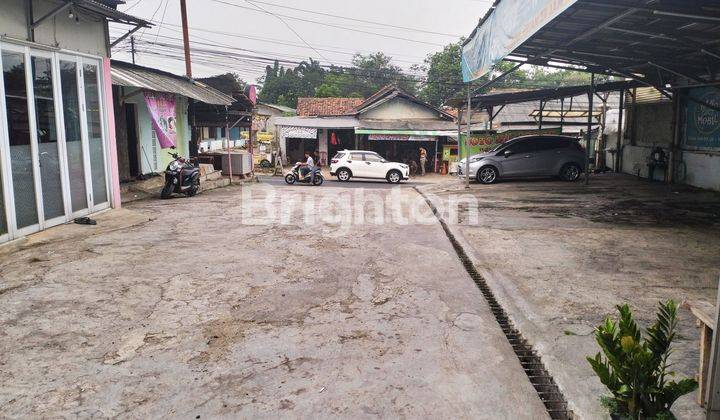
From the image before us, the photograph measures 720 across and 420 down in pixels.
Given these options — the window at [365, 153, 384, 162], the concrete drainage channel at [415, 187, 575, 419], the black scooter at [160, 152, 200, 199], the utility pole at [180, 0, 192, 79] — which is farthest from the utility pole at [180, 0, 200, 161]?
the concrete drainage channel at [415, 187, 575, 419]

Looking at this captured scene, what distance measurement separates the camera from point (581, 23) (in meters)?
8.53

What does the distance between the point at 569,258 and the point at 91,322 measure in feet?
18.7

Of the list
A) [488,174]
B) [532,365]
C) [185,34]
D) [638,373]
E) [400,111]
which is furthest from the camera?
[400,111]

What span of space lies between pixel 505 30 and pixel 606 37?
248cm

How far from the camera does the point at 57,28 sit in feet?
27.6

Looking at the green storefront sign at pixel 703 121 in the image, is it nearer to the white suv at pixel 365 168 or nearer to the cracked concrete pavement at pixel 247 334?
the cracked concrete pavement at pixel 247 334

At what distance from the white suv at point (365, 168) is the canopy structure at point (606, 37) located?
842 cm

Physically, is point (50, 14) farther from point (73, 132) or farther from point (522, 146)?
point (522, 146)

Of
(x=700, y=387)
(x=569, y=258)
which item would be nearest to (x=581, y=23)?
(x=569, y=258)

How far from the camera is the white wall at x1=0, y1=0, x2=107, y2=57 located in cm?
728

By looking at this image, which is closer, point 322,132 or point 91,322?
point 91,322

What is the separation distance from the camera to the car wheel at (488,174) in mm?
16250

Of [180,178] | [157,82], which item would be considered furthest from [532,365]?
[157,82]

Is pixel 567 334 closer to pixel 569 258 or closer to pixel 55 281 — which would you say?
pixel 569 258
